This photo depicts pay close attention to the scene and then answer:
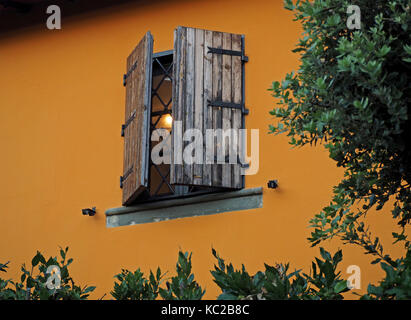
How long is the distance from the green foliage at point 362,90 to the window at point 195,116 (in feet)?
6.55

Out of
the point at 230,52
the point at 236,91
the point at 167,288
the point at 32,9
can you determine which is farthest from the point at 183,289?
the point at 32,9

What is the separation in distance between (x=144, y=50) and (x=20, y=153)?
1945 mm

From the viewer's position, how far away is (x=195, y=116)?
595 centimetres

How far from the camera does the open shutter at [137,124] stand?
6.05 m

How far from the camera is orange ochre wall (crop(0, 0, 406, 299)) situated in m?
5.79

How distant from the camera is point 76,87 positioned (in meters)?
7.28

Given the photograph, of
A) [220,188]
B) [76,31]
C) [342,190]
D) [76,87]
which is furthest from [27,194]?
[342,190]

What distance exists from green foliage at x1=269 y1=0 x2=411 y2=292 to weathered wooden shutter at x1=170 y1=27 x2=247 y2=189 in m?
1.98

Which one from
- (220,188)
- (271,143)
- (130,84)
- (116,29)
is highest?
(116,29)

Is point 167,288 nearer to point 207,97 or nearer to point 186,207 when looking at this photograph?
point 186,207

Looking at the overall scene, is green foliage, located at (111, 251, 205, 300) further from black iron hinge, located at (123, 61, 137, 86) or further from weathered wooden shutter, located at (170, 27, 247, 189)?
black iron hinge, located at (123, 61, 137, 86)

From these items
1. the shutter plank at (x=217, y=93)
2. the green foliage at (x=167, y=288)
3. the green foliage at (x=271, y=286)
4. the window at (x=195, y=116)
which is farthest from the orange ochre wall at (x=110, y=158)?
the green foliage at (x=271, y=286)

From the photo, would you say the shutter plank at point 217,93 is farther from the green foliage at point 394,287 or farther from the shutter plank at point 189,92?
the green foliage at point 394,287

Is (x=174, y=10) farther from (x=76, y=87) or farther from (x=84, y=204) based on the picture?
(x=84, y=204)
